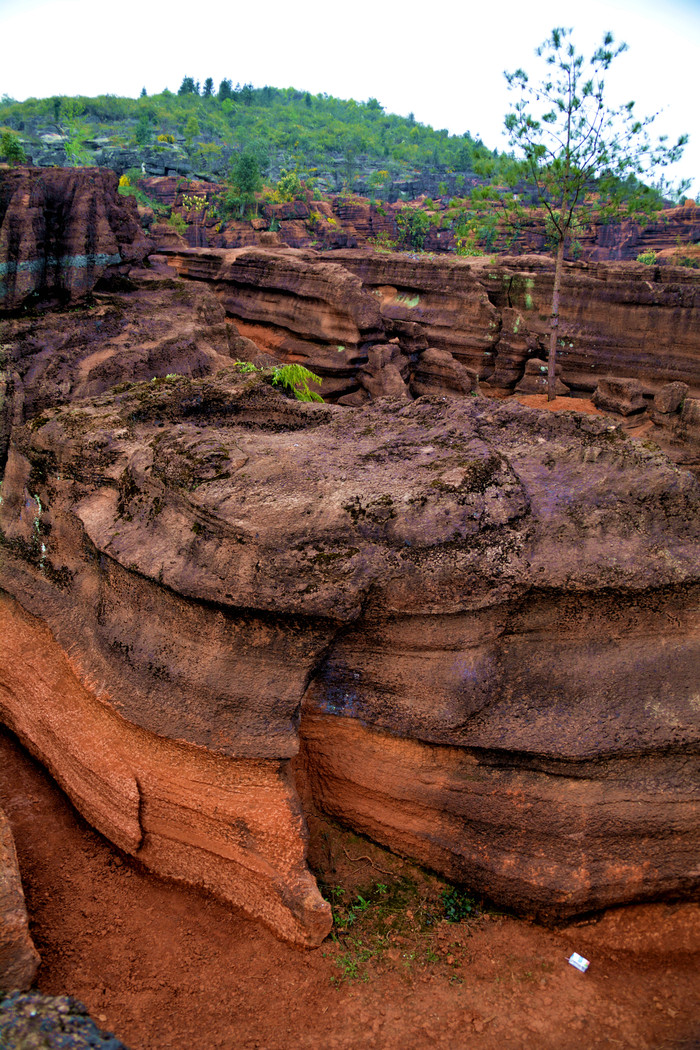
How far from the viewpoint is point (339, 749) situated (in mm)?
4090

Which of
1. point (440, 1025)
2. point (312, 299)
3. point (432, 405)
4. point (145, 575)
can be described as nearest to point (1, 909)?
point (145, 575)

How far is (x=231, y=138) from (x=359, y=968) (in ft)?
246

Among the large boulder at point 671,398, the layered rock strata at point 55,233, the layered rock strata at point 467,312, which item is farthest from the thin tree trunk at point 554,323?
the layered rock strata at point 55,233

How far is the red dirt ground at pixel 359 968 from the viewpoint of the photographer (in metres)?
3.18

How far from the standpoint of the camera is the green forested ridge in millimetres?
51344

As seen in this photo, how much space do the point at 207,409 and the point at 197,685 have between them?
8.21 feet

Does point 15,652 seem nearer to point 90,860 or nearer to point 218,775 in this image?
point 90,860

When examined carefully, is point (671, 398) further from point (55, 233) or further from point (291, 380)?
point (55, 233)

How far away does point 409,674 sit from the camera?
386 cm

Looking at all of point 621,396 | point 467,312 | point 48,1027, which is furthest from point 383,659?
point 467,312

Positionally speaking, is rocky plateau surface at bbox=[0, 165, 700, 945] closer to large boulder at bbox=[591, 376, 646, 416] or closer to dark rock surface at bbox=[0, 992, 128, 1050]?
dark rock surface at bbox=[0, 992, 128, 1050]

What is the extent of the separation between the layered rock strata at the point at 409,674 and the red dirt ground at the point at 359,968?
0.18 meters

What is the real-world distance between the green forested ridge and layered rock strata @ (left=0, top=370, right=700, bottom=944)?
4964cm

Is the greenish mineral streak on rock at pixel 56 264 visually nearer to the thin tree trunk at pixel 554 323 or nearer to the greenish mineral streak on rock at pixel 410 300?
the thin tree trunk at pixel 554 323
